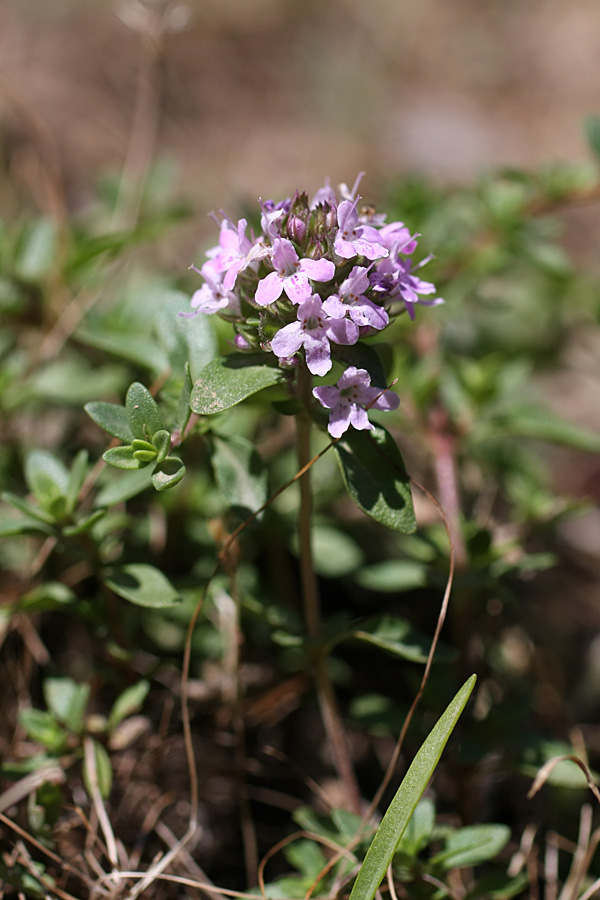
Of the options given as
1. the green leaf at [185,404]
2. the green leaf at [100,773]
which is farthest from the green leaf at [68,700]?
the green leaf at [185,404]

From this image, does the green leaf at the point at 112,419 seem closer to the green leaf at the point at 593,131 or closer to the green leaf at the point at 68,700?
the green leaf at the point at 68,700

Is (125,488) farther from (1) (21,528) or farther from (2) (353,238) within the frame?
(2) (353,238)

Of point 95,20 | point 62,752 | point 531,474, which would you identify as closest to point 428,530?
point 531,474

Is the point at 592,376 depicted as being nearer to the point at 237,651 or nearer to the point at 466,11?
the point at 237,651

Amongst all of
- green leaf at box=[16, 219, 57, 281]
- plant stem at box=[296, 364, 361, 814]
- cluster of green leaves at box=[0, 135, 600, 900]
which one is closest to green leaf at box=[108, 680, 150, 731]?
cluster of green leaves at box=[0, 135, 600, 900]

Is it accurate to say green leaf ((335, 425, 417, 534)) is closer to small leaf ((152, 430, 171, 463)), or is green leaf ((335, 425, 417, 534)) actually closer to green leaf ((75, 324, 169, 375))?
small leaf ((152, 430, 171, 463))

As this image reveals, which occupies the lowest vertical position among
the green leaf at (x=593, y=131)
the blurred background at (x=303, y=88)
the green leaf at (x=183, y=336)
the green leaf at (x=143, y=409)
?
the green leaf at (x=143, y=409)

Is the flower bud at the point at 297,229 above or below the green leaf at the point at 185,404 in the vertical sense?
above
